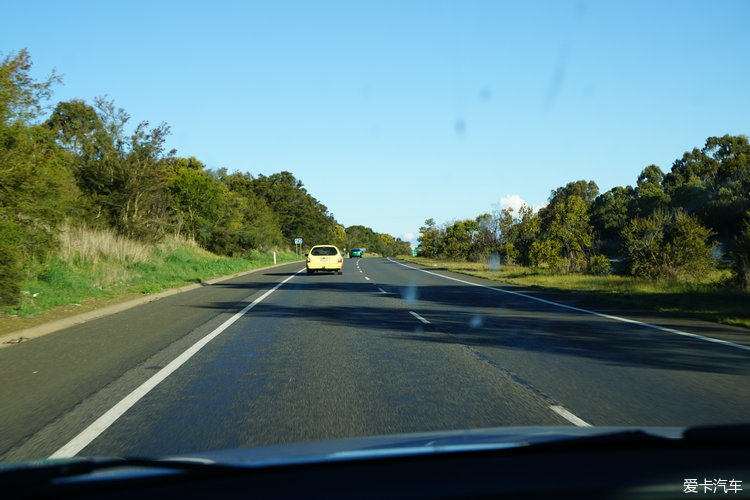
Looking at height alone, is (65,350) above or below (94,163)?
below

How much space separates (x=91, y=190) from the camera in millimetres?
29875

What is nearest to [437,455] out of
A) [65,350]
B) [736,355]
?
[736,355]

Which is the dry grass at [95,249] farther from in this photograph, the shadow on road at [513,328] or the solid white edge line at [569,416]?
the solid white edge line at [569,416]

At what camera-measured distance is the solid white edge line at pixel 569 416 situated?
513 cm

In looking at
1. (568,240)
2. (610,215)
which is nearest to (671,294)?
(568,240)

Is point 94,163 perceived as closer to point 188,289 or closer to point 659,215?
point 188,289

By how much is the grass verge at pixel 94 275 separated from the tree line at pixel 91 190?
2.28 ft

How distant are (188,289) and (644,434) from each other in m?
21.4

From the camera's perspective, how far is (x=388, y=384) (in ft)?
22.4

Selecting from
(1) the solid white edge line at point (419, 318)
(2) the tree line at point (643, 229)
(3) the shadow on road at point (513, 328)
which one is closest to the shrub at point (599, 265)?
(2) the tree line at point (643, 229)

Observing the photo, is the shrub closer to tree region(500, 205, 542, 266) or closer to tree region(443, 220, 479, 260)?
tree region(500, 205, 542, 266)

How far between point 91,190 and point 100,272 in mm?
10720

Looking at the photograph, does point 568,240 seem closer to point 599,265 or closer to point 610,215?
point 599,265

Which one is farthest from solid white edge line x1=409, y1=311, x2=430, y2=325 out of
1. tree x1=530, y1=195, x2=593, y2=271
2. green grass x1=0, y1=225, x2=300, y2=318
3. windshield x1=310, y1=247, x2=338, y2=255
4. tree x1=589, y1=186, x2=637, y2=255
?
tree x1=589, y1=186, x2=637, y2=255
